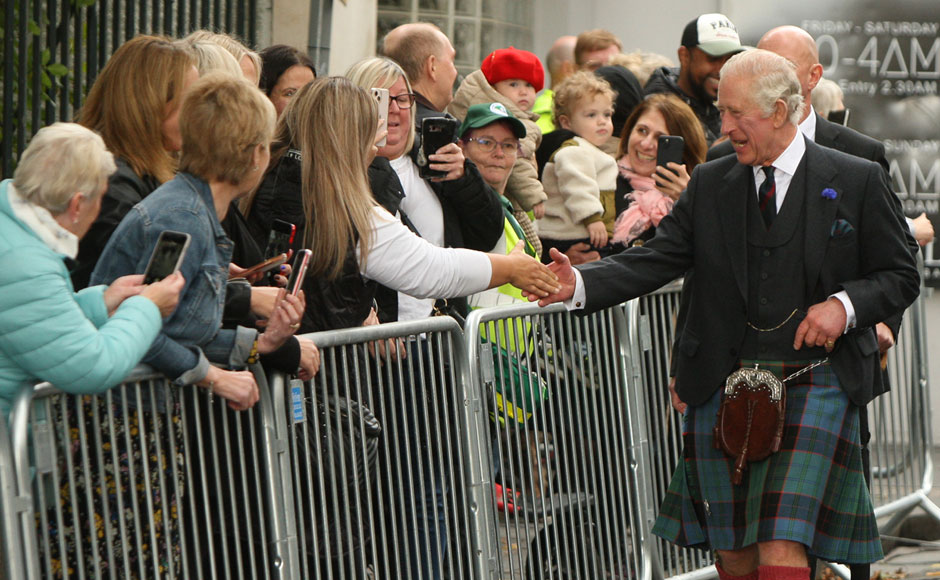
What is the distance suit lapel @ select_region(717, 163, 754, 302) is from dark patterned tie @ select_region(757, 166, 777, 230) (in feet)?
0.18

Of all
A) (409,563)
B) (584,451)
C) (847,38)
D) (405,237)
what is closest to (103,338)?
(405,237)

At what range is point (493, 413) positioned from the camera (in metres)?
5.06

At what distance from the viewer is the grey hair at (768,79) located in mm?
4789

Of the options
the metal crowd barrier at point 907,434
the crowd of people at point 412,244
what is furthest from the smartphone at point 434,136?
the metal crowd barrier at point 907,434

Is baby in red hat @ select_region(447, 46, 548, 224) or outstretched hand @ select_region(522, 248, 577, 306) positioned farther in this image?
baby in red hat @ select_region(447, 46, 548, 224)

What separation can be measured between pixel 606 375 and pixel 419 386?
4.11ft

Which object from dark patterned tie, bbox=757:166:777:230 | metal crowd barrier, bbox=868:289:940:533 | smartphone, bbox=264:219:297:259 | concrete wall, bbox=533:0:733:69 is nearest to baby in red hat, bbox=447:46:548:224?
dark patterned tie, bbox=757:166:777:230

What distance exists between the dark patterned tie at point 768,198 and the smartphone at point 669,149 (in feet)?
5.92

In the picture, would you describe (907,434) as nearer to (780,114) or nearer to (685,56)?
(685,56)

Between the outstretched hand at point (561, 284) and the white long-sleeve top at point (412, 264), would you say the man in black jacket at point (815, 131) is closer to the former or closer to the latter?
the outstretched hand at point (561, 284)

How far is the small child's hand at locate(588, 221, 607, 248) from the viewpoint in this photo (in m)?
6.73

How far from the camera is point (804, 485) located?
15.3ft

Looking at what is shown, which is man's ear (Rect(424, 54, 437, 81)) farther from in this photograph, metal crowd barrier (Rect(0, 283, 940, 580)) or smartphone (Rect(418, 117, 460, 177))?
metal crowd barrier (Rect(0, 283, 940, 580))

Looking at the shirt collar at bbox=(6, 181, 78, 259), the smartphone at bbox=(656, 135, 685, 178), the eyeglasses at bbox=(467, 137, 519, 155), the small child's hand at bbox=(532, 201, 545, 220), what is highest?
the shirt collar at bbox=(6, 181, 78, 259)
